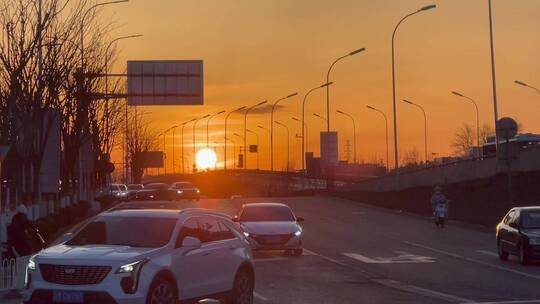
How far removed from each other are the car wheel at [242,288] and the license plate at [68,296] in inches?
133

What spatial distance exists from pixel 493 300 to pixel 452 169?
5037 cm

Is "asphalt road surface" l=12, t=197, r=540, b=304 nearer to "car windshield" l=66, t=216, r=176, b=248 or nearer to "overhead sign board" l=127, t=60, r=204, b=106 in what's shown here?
"car windshield" l=66, t=216, r=176, b=248

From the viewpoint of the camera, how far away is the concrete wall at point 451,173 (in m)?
59.4

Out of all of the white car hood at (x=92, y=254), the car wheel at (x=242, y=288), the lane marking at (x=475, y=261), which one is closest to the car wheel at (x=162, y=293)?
the white car hood at (x=92, y=254)

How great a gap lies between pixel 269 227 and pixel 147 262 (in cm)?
1562

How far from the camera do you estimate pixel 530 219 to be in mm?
26875

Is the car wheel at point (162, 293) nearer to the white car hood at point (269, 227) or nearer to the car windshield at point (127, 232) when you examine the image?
the car windshield at point (127, 232)

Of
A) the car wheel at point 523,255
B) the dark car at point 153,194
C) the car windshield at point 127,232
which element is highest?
the dark car at point 153,194

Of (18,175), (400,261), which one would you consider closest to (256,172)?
(18,175)

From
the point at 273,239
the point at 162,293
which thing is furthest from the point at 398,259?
the point at 162,293

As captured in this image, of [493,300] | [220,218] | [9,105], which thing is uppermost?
[9,105]

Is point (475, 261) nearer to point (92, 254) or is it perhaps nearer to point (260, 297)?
point (260, 297)

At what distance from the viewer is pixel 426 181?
7088 centimetres

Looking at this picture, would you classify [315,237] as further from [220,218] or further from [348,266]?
[220,218]
